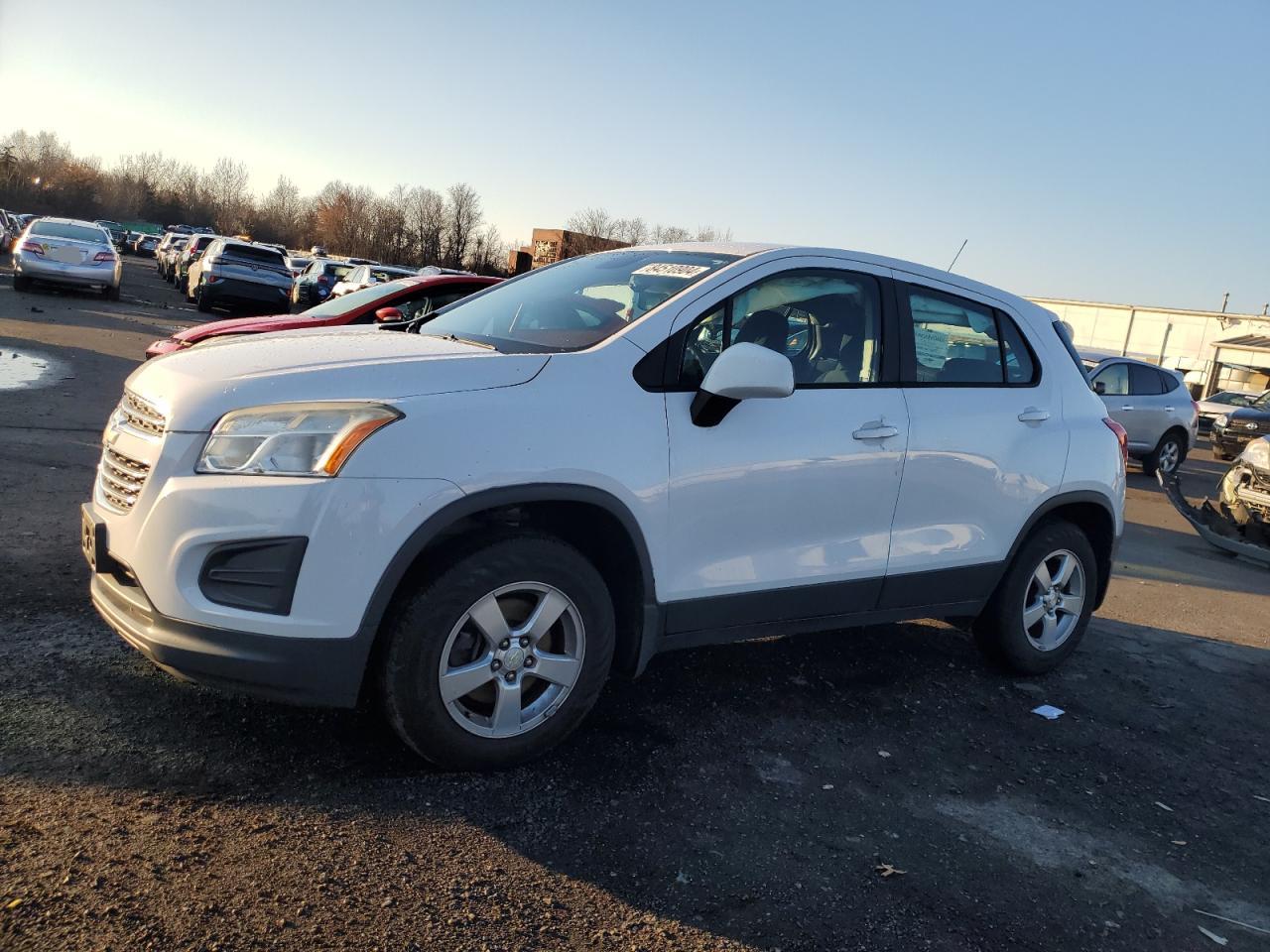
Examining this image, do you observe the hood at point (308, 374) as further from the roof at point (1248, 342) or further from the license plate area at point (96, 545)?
the roof at point (1248, 342)

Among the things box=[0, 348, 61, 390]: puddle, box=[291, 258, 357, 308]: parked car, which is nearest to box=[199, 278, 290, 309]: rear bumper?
box=[291, 258, 357, 308]: parked car

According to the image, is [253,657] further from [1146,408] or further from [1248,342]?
[1248,342]

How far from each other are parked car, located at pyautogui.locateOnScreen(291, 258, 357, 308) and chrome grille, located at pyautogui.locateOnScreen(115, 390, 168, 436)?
26.4m

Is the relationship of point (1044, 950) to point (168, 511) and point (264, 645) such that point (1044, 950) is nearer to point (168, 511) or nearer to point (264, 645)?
point (264, 645)

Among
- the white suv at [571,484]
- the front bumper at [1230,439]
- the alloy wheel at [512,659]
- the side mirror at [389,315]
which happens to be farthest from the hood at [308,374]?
the front bumper at [1230,439]

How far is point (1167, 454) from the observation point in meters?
15.9

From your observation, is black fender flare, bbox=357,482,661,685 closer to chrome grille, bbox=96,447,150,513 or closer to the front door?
the front door

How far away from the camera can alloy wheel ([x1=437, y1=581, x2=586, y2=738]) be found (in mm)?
3195

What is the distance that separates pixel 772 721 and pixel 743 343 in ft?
5.34

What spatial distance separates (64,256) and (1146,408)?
2048 cm

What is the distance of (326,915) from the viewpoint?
255cm

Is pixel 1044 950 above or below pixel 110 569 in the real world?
below

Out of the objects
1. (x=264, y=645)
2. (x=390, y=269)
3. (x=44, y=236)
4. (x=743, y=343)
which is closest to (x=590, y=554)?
(x=743, y=343)

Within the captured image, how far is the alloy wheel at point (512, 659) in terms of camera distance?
320 cm
